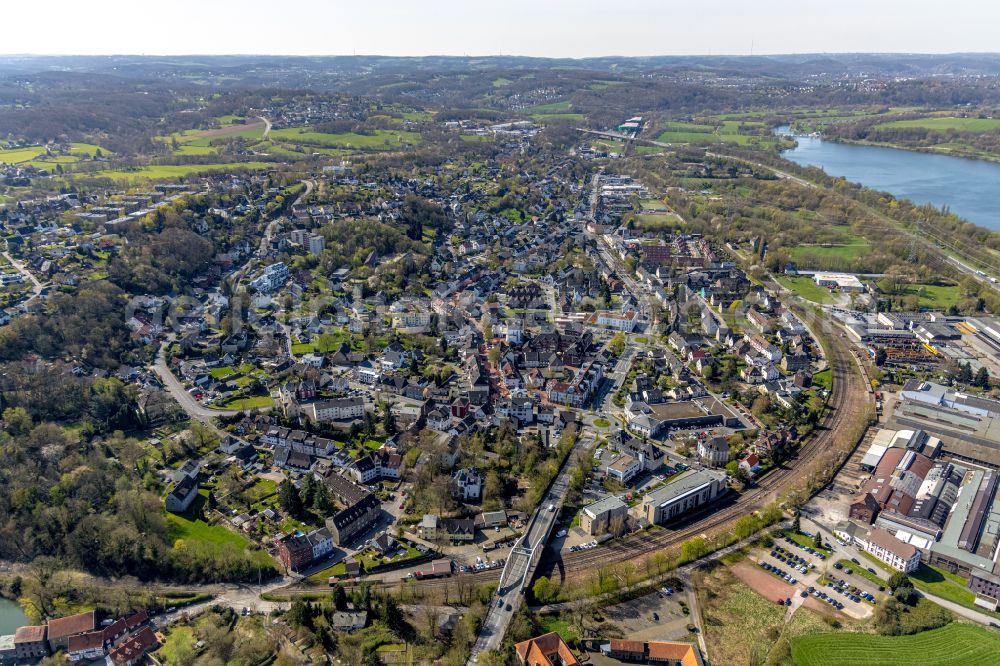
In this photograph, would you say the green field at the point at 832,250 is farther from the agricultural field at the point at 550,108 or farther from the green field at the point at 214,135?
the agricultural field at the point at 550,108

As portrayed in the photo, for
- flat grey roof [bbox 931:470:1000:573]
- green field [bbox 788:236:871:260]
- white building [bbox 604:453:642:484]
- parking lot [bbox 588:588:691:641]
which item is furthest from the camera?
green field [bbox 788:236:871:260]

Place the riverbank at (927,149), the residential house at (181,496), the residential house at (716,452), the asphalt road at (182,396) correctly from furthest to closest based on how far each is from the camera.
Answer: the riverbank at (927,149) → the asphalt road at (182,396) → the residential house at (716,452) → the residential house at (181,496)

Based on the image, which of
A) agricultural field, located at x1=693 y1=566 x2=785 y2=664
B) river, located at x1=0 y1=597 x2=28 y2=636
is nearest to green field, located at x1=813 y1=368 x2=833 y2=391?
agricultural field, located at x1=693 y1=566 x2=785 y2=664

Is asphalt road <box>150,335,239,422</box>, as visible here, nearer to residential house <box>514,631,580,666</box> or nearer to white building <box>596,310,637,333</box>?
residential house <box>514,631,580,666</box>

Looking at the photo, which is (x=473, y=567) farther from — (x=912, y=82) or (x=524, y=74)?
(x=912, y=82)

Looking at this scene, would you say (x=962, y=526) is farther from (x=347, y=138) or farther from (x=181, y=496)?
(x=347, y=138)

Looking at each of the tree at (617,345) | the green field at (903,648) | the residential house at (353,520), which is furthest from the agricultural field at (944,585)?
the tree at (617,345)

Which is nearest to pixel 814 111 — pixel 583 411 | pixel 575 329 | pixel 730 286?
pixel 730 286
